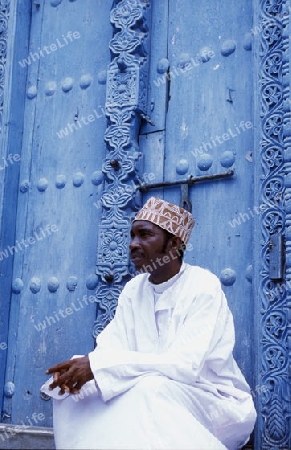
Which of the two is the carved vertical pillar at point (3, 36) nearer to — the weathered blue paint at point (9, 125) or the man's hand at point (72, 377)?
the weathered blue paint at point (9, 125)

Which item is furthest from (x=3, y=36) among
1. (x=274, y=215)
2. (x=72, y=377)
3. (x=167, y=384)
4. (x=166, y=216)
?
(x=167, y=384)

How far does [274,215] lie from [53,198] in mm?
1588

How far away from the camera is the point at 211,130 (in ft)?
12.9

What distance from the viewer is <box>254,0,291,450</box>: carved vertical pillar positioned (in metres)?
3.20

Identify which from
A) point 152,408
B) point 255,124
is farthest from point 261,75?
point 152,408

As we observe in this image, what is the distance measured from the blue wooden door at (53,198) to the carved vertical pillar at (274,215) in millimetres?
1148

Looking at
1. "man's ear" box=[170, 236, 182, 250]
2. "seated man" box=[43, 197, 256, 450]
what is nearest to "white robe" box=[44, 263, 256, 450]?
"seated man" box=[43, 197, 256, 450]

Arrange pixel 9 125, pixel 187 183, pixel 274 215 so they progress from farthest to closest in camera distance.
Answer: pixel 9 125, pixel 187 183, pixel 274 215

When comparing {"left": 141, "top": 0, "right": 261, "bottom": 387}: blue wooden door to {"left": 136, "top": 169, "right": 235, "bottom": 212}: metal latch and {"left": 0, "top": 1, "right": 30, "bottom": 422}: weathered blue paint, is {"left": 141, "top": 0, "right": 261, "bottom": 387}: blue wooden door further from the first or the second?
{"left": 0, "top": 1, "right": 30, "bottom": 422}: weathered blue paint

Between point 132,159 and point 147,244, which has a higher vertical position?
point 132,159

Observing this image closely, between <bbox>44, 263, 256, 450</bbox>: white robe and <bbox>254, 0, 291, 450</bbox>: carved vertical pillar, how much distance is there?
8.3 inches

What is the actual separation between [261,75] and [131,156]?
2.94 feet

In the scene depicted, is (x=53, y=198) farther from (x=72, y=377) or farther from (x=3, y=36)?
(x=72, y=377)

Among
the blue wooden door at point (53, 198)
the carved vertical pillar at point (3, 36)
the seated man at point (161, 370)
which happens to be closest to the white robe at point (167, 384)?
the seated man at point (161, 370)
